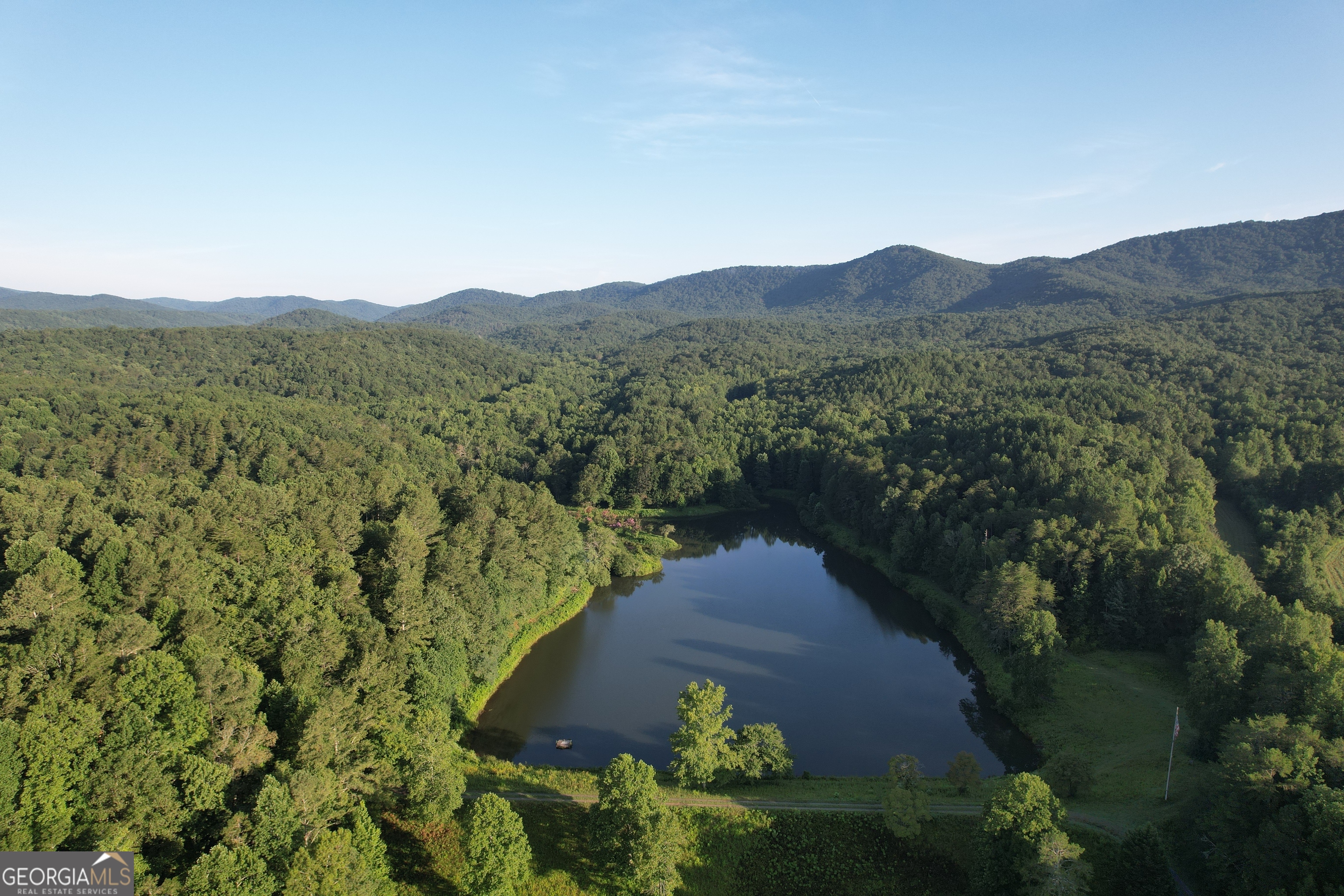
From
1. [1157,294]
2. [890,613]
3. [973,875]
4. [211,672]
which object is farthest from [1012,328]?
[211,672]

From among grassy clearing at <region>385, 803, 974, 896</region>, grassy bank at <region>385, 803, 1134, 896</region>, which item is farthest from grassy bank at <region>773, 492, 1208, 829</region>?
grassy clearing at <region>385, 803, 974, 896</region>

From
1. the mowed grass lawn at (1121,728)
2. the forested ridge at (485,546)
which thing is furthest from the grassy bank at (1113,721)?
the forested ridge at (485,546)

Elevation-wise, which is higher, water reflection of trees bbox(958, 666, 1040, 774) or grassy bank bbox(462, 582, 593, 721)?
grassy bank bbox(462, 582, 593, 721)

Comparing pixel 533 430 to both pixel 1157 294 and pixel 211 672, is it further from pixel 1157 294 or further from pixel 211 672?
pixel 1157 294

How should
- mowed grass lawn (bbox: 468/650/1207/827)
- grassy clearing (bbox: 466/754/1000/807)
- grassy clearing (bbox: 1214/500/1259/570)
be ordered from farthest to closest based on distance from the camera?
grassy clearing (bbox: 1214/500/1259/570), grassy clearing (bbox: 466/754/1000/807), mowed grass lawn (bbox: 468/650/1207/827)

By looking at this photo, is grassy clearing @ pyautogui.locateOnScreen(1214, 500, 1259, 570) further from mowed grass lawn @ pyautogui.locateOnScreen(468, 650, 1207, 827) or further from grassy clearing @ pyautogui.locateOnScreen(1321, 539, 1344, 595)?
mowed grass lawn @ pyautogui.locateOnScreen(468, 650, 1207, 827)

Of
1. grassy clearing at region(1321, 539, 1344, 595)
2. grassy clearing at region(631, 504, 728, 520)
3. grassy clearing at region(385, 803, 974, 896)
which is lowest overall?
grassy clearing at region(385, 803, 974, 896)
